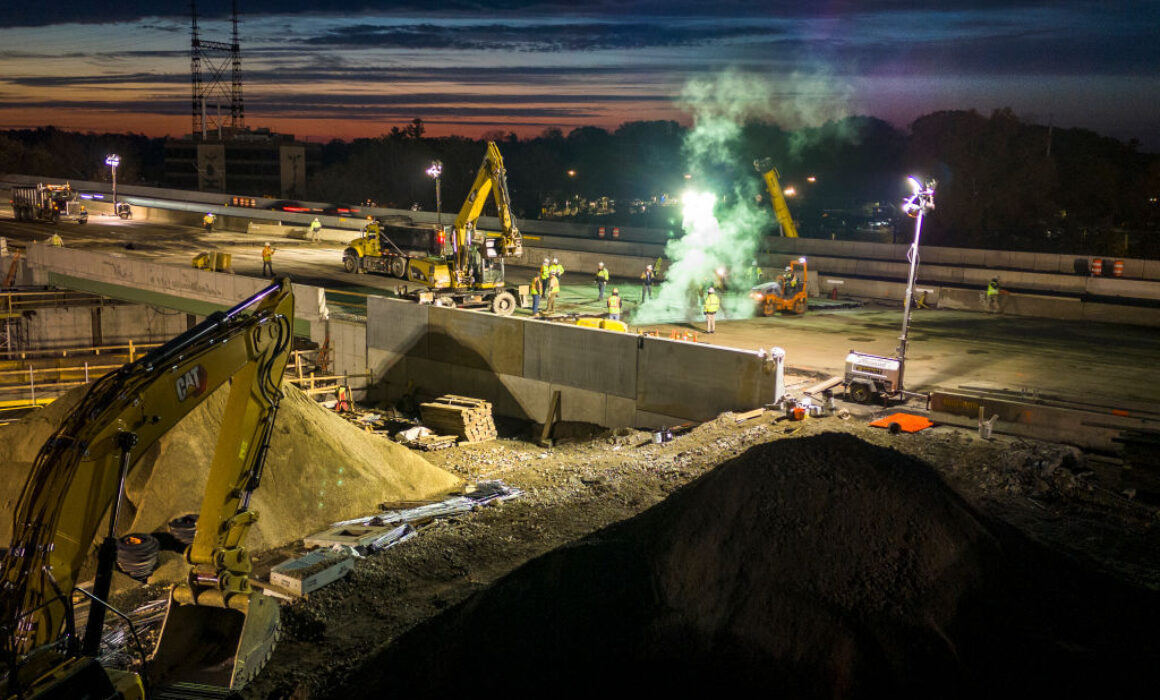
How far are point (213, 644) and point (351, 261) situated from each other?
110ft

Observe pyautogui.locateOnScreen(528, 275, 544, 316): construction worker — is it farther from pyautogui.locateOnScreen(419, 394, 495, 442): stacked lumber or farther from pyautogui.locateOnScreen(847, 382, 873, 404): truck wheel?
pyautogui.locateOnScreen(847, 382, 873, 404): truck wheel

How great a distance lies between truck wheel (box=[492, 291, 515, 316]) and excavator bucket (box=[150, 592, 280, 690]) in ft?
73.9

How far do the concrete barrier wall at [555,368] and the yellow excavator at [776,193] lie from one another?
2388 centimetres

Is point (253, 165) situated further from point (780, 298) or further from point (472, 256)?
point (780, 298)

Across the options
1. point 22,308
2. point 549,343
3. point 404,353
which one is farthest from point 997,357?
point 22,308

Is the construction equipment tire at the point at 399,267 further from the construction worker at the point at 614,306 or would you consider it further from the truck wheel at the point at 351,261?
the construction worker at the point at 614,306

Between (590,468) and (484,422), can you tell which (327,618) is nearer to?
(590,468)

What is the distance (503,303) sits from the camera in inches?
1265

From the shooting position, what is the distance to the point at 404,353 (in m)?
28.2

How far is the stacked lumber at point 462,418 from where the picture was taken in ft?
75.9

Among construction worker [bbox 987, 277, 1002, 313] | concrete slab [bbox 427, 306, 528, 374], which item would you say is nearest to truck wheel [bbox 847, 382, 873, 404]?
concrete slab [bbox 427, 306, 528, 374]

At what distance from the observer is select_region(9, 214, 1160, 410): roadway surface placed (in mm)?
23812

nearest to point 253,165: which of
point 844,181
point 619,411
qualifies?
point 844,181

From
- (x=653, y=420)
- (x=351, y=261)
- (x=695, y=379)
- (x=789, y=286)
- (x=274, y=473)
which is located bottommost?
(x=653, y=420)
